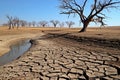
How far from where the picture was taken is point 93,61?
1008 cm

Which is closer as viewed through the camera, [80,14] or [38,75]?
[38,75]

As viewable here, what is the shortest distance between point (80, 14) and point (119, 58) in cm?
2059

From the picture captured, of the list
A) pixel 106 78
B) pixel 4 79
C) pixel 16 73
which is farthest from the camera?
pixel 16 73

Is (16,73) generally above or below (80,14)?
below

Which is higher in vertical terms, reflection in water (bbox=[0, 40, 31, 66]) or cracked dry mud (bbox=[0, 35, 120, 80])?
cracked dry mud (bbox=[0, 35, 120, 80])

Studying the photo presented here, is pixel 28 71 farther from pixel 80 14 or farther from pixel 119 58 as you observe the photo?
pixel 80 14

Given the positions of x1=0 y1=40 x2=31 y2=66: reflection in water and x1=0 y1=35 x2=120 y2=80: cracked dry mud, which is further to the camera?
x1=0 y1=40 x2=31 y2=66: reflection in water

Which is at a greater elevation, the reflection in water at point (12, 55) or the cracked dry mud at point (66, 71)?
the cracked dry mud at point (66, 71)

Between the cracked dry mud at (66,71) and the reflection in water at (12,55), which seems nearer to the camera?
the cracked dry mud at (66,71)

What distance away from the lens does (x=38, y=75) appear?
8.11 meters

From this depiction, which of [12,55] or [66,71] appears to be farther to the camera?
[12,55]

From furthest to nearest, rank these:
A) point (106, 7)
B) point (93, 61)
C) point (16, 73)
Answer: point (106, 7), point (93, 61), point (16, 73)

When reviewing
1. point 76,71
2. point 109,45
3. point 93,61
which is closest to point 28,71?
point 76,71

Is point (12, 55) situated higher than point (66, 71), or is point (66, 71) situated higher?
point (66, 71)
